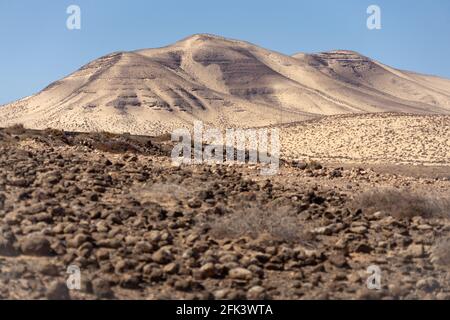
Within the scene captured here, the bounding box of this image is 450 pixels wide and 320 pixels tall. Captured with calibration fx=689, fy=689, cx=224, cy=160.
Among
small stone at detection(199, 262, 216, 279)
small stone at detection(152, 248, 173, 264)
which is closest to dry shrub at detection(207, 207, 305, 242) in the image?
small stone at detection(152, 248, 173, 264)

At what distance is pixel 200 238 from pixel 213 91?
107319 millimetres

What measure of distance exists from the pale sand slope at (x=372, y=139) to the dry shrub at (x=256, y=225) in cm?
2122

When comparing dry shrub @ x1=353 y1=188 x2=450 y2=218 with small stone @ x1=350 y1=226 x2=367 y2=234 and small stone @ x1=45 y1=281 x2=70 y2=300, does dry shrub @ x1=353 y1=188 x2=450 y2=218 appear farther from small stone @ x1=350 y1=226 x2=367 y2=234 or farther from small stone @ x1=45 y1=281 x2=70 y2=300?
small stone @ x1=45 y1=281 x2=70 y2=300

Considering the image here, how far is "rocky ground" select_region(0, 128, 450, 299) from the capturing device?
587 cm

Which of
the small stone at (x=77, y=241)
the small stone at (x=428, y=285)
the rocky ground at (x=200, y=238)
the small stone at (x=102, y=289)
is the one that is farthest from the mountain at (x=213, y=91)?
the small stone at (x=102, y=289)

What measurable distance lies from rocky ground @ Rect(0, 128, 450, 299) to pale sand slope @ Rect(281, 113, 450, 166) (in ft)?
63.3

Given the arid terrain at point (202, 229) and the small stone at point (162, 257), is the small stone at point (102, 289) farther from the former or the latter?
the small stone at point (162, 257)

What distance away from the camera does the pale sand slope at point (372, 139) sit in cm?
3152

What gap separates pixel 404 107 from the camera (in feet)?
412

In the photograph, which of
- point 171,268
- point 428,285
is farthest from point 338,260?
point 171,268

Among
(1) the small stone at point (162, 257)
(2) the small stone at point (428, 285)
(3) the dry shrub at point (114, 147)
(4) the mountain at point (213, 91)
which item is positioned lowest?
(2) the small stone at point (428, 285)

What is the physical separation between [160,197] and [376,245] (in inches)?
126
